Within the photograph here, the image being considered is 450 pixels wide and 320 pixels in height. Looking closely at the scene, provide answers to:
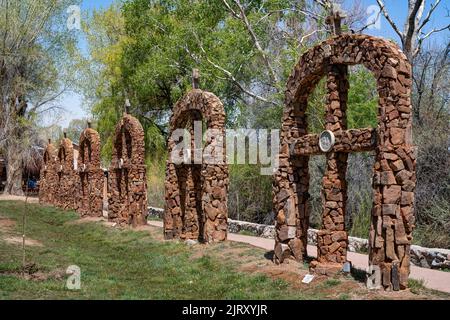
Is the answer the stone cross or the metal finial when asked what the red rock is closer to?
the stone cross

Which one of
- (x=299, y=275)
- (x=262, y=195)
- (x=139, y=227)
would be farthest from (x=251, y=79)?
(x=299, y=275)

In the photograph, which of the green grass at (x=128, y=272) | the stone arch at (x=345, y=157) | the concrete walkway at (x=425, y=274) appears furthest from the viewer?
the concrete walkway at (x=425, y=274)

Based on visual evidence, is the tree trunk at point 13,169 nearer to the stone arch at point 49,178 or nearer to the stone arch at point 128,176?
the stone arch at point 49,178

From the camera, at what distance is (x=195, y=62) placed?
27922mm

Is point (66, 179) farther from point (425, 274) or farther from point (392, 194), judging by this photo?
point (392, 194)

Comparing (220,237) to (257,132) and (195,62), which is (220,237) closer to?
(257,132)

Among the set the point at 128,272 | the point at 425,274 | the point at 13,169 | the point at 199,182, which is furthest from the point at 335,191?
the point at 13,169

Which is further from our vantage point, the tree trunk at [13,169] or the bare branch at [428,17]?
the tree trunk at [13,169]

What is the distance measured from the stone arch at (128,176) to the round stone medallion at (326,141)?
1054 centimetres

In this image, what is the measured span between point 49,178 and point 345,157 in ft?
89.0

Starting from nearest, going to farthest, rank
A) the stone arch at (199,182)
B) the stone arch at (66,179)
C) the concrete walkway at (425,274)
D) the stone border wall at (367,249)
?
the concrete walkway at (425,274)
the stone border wall at (367,249)
the stone arch at (199,182)
the stone arch at (66,179)

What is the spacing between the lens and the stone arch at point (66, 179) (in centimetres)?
3021

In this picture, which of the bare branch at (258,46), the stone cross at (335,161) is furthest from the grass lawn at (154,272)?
the bare branch at (258,46)

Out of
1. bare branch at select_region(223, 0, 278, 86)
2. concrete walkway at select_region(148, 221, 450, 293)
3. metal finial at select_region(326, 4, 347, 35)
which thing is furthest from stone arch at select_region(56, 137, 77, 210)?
metal finial at select_region(326, 4, 347, 35)
